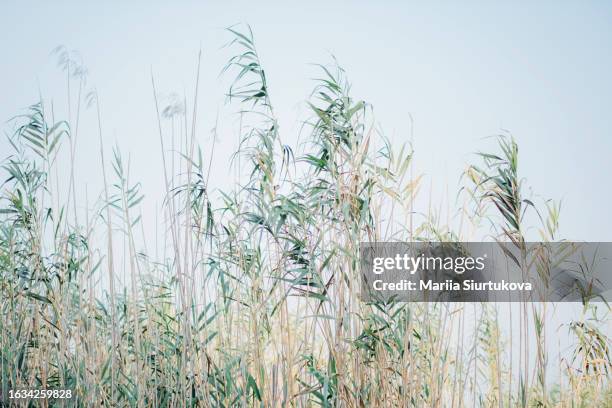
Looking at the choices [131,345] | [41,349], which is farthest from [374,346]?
[41,349]

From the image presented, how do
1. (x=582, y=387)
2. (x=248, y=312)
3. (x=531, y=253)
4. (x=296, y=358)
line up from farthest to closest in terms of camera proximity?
(x=582, y=387)
(x=531, y=253)
(x=248, y=312)
(x=296, y=358)

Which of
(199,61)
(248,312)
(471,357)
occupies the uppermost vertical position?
(199,61)

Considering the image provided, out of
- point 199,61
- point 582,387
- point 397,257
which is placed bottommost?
point 582,387

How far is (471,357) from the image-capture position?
3461 mm

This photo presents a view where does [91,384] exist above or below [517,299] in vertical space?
below

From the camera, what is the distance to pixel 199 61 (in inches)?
123

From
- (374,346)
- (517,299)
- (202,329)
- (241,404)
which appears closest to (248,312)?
(202,329)

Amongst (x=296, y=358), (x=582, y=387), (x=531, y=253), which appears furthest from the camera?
(x=582, y=387)

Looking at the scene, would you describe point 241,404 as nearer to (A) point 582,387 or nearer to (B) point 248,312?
(B) point 248,312

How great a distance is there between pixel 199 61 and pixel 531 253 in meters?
2.12

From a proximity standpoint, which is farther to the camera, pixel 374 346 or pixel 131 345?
pixel 131 345

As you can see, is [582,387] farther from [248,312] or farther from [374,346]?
[248,312]

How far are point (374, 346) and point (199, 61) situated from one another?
1.66m

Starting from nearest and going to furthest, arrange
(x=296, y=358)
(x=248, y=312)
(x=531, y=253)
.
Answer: (x=296, y=358)
(x=248, y=312)
(x=531, y=253)
